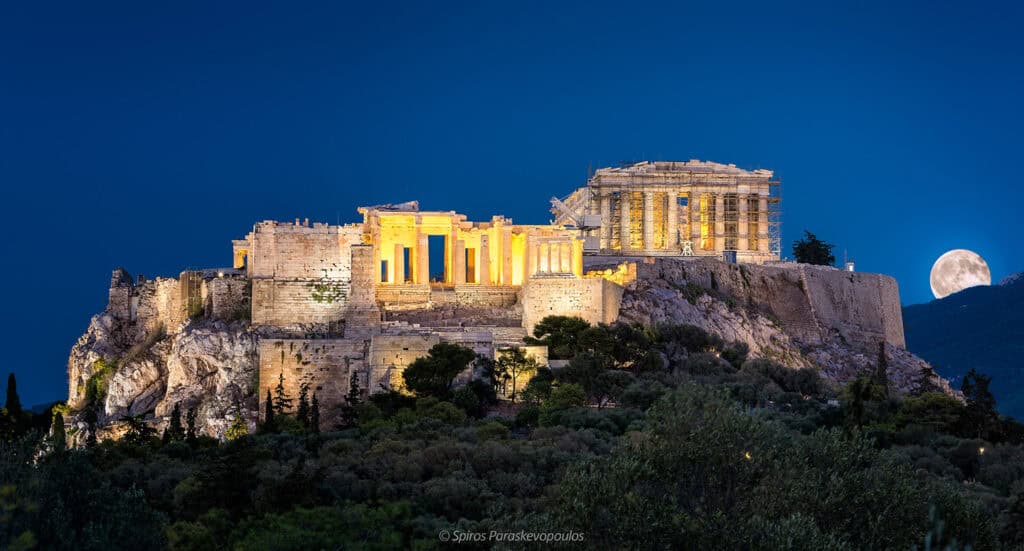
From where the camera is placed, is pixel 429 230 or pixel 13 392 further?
pixel 429 230

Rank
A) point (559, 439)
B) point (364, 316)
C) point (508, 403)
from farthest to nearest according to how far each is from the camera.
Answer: point (364, 316) < point (508, 403) < point (559, 439)

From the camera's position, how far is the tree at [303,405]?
49.6 m

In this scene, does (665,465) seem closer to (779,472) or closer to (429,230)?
(779,472)

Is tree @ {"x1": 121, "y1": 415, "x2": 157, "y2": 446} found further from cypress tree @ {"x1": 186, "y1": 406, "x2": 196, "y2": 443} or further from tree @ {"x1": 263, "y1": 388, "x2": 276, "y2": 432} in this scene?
tree @ {"x1": 263, "y1": 388, "x2": 276, "y2": 432}

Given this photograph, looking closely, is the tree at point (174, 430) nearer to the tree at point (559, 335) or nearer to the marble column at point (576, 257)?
the tree at point (559, 335)

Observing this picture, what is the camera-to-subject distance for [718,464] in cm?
2739

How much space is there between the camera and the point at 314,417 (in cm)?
4838

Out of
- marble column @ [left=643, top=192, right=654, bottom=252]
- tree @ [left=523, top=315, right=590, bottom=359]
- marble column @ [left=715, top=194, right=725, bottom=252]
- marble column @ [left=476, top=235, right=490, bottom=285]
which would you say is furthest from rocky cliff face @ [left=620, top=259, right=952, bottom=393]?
marble column @ [left=643, top=192, right=654, bottom=252]

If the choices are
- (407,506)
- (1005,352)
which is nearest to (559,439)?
(407,506)

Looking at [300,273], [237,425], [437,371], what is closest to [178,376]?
[237,425]

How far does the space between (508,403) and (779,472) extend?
2590 cm

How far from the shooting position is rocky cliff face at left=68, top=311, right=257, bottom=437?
54000 mm

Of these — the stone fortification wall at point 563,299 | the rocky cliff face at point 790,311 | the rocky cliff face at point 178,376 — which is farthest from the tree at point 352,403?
the rocky cliff face at point 790,311

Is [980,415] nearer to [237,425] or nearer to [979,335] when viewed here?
[237,425]
